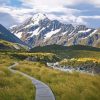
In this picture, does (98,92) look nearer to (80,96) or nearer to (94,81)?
(80,96)

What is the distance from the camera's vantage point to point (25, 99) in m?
25.1

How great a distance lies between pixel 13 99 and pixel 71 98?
414cm

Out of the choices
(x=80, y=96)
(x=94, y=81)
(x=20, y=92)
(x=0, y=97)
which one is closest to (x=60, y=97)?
(x=80, y=96)

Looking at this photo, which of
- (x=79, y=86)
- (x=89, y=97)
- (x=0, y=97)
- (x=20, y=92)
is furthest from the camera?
(x=79, y=86)

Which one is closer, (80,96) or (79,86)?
(80,96)

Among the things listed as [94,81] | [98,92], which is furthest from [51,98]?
[94,81]

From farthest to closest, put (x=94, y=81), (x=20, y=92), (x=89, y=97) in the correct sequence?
(x=94, y=81)
(x=20, y=92)
(x=89, y=97)

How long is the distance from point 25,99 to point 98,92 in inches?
277

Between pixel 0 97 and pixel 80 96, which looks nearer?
pixel 0 97

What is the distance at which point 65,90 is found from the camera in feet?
94.8

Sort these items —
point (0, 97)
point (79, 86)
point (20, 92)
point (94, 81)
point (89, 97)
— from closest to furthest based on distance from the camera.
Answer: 1. point (0, 97)
2. point (89, 97)
3. point (20, 92)
4. point (79, 86)
5. point (94, 81)

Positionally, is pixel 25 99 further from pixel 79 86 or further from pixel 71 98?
pixel 79 86

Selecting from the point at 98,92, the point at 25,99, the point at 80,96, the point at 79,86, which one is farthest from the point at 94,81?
the point at 25,99

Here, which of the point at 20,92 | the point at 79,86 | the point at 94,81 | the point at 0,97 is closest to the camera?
the point at 0,97
